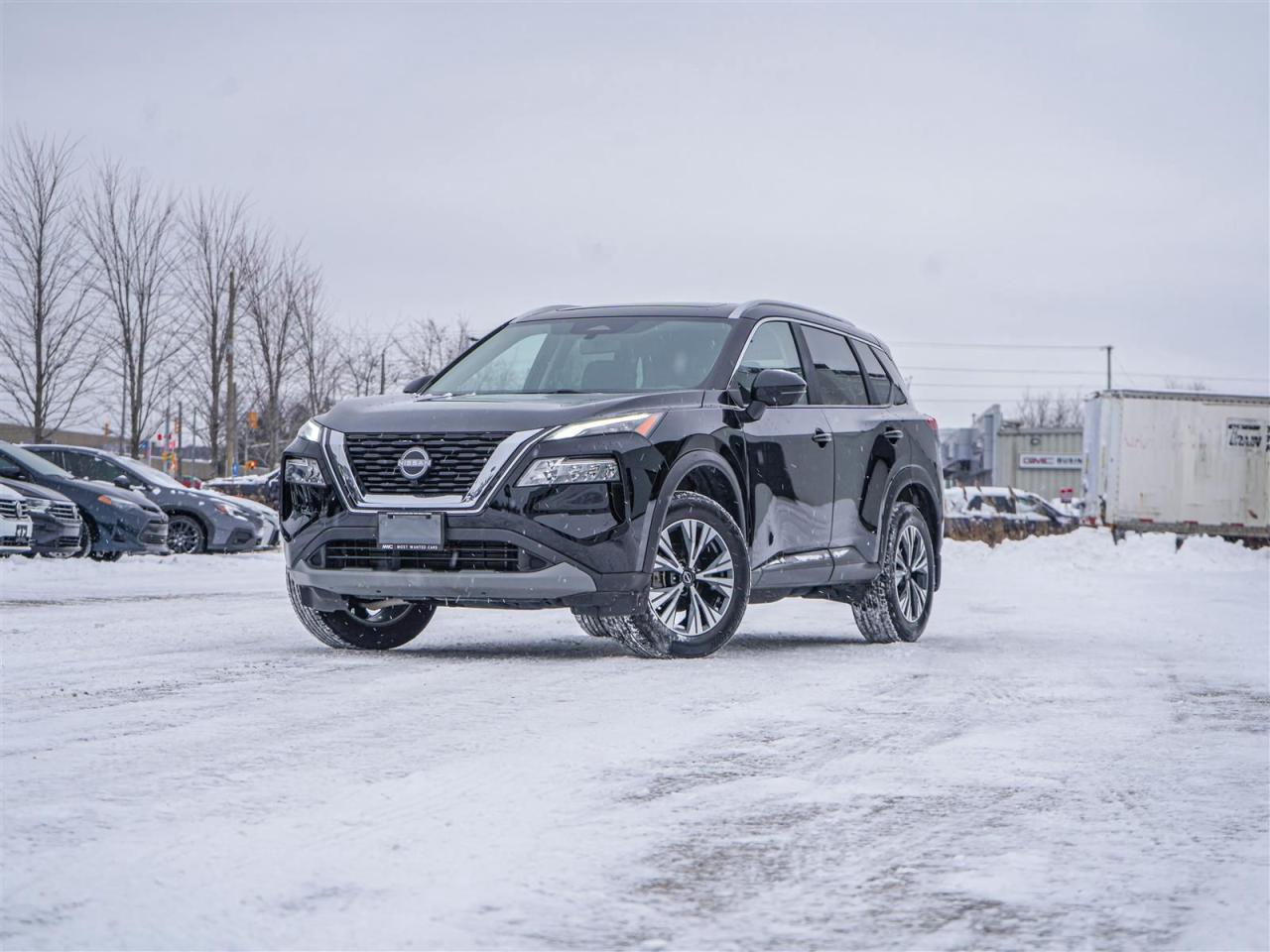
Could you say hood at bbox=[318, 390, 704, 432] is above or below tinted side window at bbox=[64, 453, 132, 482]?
above

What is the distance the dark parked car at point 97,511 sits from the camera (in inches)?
720

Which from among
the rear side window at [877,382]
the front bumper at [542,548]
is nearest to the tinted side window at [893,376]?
the rear side window at [877,382]

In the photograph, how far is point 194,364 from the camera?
1591 inches

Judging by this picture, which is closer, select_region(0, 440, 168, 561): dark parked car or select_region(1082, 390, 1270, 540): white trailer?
select_region(0, 440, 168, 561): dark parked car

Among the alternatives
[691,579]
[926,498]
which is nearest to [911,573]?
[926,498]

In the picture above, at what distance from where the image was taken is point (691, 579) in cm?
769

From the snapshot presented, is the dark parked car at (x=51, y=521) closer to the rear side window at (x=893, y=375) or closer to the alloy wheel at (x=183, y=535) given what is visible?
the alloy wheel at (x=183, y=535)

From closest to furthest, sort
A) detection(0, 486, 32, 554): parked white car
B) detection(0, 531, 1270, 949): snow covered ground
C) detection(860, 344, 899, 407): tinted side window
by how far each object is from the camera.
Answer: detection(0, 531, 1270, 949): snow covered ground < detection(860, 344, 899, 407): tinted side window < detection(0, 486, 32, 554): parked white car

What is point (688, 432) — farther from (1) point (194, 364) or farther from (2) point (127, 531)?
(1) point (194, 364)

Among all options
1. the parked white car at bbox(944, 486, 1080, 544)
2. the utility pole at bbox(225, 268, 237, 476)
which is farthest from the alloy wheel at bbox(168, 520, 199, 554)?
the utility pole at bbox(225, 268, 237, 476)

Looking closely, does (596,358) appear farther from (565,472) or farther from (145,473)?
(145,473)

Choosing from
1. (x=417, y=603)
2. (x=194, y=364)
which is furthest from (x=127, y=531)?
(x=194, y=364)

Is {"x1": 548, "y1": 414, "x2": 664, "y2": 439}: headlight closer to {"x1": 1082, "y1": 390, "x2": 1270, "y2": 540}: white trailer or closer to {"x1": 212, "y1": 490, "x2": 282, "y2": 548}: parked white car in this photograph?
{"x1": 212, "y1": 490, "x2": 282, "y2": 548}: parked white car

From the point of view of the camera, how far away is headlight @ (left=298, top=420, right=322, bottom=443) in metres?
7.71
